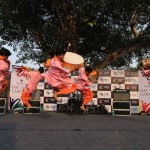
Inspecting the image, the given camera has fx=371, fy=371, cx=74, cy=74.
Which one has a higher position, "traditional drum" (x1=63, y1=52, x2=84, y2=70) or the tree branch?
the tree branch

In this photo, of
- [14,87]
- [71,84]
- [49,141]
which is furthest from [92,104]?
[49,141]

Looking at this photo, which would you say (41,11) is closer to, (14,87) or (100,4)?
(100,4)

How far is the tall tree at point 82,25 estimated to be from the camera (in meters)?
17.1

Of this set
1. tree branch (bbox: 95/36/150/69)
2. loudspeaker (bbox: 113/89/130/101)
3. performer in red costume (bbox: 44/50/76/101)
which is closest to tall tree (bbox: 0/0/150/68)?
tree branch (bbox: 95/36/150/69)

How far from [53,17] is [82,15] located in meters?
2.92

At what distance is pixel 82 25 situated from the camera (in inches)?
723

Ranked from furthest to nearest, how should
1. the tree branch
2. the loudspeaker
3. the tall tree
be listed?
the tree branch < the tall tree < the loudspeaker

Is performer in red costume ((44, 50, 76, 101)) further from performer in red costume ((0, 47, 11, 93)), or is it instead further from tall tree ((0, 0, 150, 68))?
tall tree ((0, 0, 150, 68))

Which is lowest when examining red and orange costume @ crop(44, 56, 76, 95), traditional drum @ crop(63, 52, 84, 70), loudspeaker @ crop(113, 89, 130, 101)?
loudspeaker @ crop(113, 89, 130, 101)

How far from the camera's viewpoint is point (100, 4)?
16844 millimetres

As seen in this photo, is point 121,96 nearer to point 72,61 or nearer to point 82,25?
point 72,61

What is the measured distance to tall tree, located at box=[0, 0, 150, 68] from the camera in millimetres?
17094

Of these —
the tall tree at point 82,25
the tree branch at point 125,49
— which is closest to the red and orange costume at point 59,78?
the tall tree at point 82,25

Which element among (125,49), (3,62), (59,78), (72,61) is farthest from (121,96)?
(125,49)
